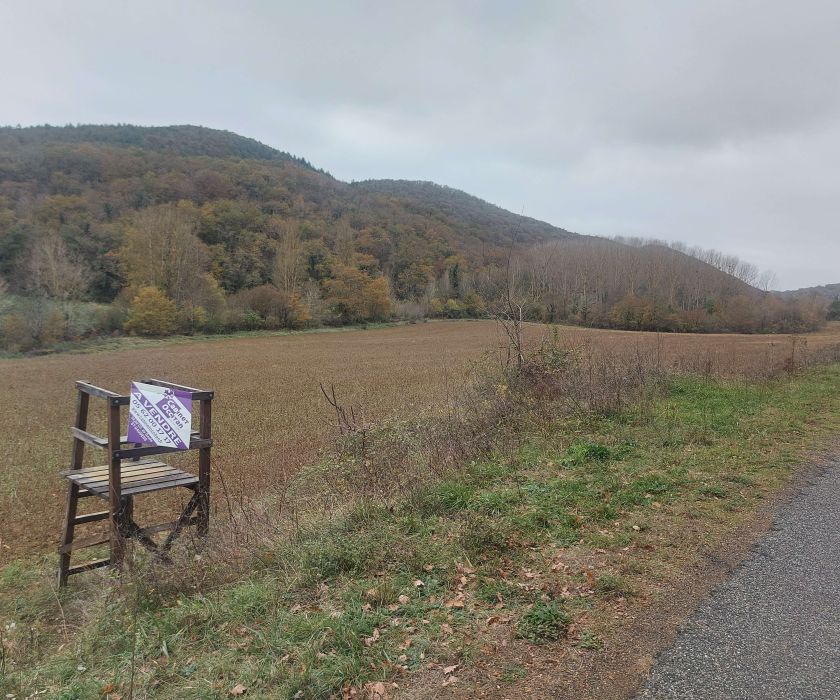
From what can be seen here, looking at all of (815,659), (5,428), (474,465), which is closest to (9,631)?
(474,465)

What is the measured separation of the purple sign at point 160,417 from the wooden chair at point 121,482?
0.46ft

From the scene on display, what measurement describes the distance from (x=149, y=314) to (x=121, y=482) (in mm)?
46409

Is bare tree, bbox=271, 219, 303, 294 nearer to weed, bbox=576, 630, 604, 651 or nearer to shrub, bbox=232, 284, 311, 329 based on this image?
shrub, bbox=232, 284, 311, 329

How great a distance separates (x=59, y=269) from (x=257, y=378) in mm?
34644

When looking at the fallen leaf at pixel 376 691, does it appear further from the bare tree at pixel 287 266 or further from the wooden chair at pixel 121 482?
the bare tree at pixel 287 266

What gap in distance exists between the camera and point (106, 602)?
468 centimetres

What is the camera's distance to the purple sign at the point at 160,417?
5434mm

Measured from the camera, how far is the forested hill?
46.8 metres

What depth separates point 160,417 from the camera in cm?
548

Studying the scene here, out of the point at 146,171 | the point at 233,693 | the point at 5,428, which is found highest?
the point at 146,171

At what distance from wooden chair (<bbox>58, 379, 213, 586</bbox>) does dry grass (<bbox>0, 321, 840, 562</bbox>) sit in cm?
198

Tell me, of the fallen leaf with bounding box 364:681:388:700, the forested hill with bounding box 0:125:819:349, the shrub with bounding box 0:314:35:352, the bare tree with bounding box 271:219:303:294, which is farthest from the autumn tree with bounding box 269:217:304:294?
the fallen leaf with bounding box 364:681:388:700

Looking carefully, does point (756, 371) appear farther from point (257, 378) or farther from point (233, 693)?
point (257, 378)

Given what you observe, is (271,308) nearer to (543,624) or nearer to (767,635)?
(543,624)
